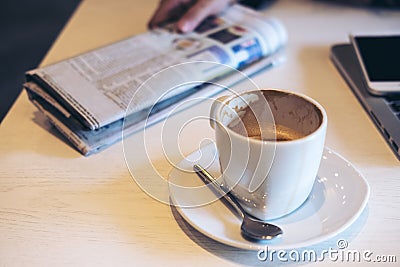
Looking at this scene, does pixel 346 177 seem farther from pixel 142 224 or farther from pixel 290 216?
pixel 142 224

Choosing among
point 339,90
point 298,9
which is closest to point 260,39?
point 339,90

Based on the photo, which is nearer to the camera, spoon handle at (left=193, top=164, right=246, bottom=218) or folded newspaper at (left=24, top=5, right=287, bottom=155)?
spoon handle at (left=193, top=164, right=246, bottom=218)

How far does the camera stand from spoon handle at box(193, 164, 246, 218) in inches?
18.6

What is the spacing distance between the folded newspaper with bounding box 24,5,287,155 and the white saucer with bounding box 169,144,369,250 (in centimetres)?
13

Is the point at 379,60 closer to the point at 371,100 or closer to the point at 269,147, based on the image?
the point at 371,100

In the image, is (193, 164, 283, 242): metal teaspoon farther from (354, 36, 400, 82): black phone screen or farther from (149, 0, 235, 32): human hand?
(149, 0, 235, 32): human hand

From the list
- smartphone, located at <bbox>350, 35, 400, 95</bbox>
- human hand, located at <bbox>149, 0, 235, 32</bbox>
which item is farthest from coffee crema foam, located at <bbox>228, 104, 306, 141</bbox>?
human hand, located at <bbox>149, 0, 235, 32</bbox>

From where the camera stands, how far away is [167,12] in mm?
892

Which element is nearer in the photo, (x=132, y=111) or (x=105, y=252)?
(x=105, y=252)

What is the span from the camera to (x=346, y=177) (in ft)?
1.67

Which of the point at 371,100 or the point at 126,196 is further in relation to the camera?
the point at 371,100

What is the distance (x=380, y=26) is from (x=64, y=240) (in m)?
0.70

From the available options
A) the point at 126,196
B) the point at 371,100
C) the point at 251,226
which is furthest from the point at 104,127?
the point at 371,100

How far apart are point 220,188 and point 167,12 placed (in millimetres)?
489
